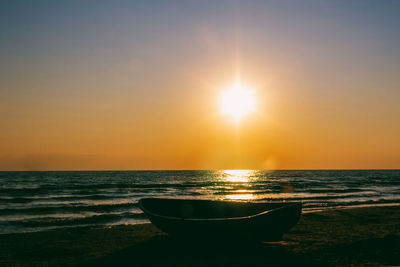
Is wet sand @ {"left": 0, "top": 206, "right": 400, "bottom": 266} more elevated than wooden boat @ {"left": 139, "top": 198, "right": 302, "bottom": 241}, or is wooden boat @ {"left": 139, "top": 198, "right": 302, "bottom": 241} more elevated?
wooden boat @ {"left": 139, "top": 198, "right": 302, "bottom": 241}

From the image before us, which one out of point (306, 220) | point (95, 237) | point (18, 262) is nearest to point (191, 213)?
point (95, 237)

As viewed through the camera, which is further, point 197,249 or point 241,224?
point 197,249

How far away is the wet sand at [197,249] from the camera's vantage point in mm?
Answer: 8234

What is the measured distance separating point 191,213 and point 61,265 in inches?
184

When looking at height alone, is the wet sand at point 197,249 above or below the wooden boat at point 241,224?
below

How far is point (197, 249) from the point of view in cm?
941

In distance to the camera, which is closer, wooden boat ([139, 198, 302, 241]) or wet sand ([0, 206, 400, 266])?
wet sand ([0, 206, 400, 266])

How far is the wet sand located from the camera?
8234 mm

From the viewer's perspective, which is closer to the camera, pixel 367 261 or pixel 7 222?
pixel 367 261

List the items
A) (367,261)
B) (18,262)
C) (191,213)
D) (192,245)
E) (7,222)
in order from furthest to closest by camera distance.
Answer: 1. (7,222)
2. (191,213)
3. (192,245)
4. (18,262)
5. (367,261)

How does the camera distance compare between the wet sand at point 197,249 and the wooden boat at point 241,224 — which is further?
the wooden boat at point 241,224

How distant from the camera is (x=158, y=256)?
346 inches

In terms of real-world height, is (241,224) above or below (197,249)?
above

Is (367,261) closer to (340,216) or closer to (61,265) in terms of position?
(61,265)
